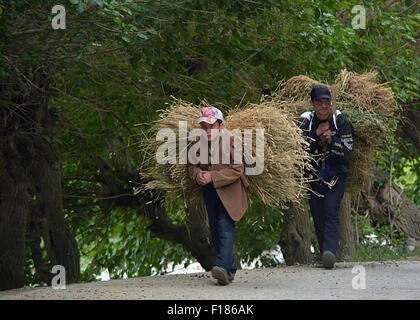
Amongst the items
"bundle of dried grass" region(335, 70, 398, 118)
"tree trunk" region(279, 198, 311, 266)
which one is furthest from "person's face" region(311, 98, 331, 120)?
"tree trunk" region(279, 198, 311, 266)

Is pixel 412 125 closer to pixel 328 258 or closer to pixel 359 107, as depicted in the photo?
pixel 359 107

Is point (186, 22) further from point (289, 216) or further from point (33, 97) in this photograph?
point (289, 216)

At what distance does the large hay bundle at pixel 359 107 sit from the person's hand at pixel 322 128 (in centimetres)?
36

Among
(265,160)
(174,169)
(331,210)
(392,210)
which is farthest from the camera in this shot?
(392,210)

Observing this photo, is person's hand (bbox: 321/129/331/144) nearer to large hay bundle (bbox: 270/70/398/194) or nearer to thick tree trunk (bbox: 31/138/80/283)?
large hay bundle (bbox: 270/70/398/194)

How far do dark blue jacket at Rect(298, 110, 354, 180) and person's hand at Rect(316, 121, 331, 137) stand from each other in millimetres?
34

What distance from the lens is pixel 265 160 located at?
7.24m

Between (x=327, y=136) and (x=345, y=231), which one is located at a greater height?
(x=327, y=136)

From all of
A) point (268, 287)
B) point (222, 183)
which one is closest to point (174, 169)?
point (222, 183)

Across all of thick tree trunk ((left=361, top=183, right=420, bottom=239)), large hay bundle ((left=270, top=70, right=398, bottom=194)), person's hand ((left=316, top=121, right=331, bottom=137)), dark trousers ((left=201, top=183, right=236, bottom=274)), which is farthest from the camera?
thick tree trunk ((left=361, top=183, right=420, bottom=239))

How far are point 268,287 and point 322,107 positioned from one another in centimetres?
229

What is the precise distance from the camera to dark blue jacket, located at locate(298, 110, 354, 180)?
8102mm

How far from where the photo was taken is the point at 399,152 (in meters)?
16.4

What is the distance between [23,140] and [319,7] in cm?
465
